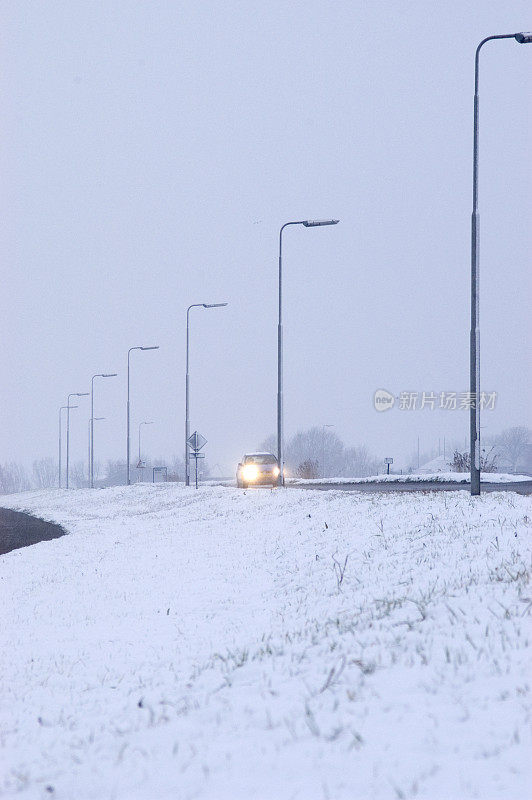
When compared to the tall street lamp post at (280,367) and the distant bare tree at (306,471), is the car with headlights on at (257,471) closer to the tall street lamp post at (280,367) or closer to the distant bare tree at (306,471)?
the tall street lamp post at (280,367)

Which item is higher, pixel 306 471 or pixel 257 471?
pixel 257 471

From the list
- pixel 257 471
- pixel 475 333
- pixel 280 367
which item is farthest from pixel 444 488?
pixel 257 471

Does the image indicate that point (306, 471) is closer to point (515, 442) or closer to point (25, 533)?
point (25, 533)

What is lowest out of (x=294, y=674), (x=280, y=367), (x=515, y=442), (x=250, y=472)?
(x=515, y=442)

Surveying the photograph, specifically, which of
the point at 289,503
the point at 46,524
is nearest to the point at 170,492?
the point at 46,524

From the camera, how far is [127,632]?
999cm

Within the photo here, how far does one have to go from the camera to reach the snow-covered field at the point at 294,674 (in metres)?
5.02

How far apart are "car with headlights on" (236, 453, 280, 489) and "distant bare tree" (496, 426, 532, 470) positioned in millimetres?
108257

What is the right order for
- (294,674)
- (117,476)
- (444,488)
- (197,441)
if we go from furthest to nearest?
(117,476), (197,441), (444,488), (294,674)

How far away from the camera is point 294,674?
6.83 meters

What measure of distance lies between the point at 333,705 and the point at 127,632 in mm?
4628

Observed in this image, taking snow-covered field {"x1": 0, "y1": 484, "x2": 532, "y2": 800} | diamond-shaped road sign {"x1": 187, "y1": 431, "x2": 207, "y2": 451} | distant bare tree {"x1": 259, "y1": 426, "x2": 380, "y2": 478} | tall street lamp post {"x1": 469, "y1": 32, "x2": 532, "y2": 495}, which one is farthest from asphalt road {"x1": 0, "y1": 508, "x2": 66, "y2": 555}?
distant bare tree {"x1": 259, "y1": 426, "x2": 380, "y2": 478}

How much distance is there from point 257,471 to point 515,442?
115931mm

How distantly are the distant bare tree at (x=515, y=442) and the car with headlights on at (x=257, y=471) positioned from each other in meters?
108
